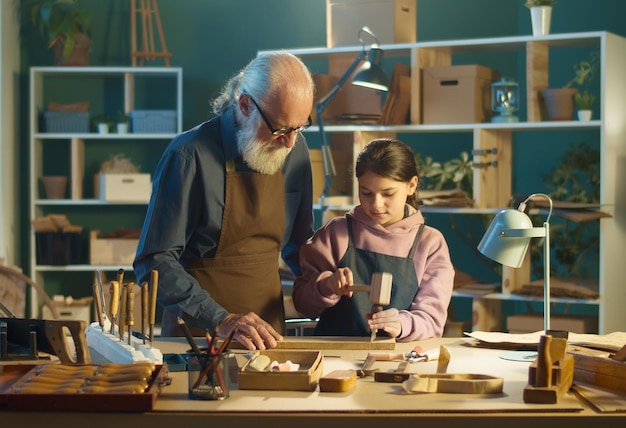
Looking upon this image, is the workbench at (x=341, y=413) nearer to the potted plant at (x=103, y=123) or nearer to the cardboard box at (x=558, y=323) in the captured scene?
the cardboard box at (x=558, y=323)

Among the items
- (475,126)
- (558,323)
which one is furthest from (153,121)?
(558,323)

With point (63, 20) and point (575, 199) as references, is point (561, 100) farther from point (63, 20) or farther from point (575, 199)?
point (63, 20)

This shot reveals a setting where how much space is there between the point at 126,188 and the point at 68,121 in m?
0.66

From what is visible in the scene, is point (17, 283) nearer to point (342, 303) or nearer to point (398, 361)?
point (342, 303)

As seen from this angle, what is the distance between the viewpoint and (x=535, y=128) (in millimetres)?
5719

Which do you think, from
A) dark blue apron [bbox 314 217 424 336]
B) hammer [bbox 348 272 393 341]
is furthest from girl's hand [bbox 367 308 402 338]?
dark blue apron [bbox 314 217 424 336]

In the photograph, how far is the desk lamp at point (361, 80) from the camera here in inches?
218

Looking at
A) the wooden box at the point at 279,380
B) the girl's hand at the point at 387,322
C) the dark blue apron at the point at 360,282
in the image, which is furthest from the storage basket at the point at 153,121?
the wooden box at the point at 279,380

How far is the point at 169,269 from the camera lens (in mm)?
2939

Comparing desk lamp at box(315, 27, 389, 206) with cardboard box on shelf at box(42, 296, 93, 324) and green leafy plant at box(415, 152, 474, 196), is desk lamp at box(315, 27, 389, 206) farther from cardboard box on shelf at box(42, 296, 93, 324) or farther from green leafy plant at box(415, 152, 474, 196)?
cardboard box on shelf at box(42, 296, 93, 324)

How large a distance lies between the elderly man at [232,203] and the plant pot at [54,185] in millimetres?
4093

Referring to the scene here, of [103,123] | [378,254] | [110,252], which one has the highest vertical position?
[103,123]

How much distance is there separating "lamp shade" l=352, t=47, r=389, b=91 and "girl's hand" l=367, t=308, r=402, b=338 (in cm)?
285

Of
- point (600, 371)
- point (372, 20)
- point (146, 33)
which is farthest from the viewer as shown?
point (146, 33)
